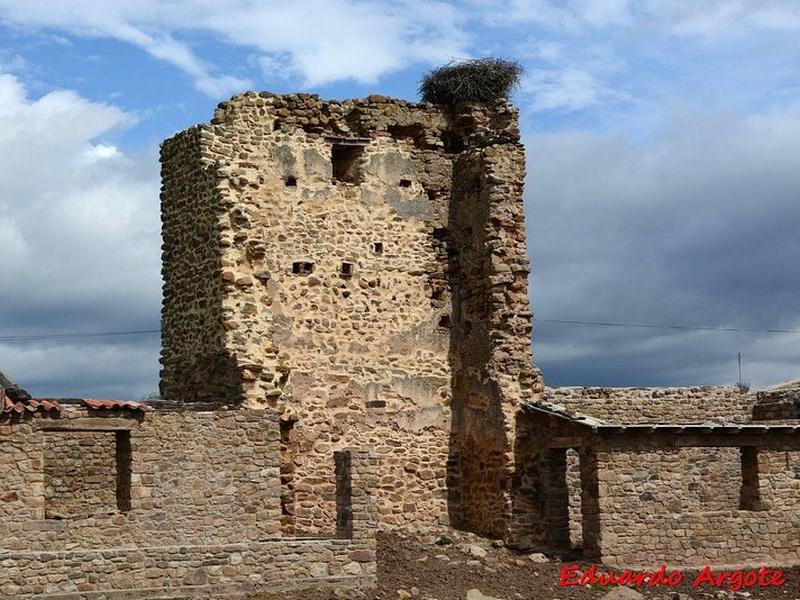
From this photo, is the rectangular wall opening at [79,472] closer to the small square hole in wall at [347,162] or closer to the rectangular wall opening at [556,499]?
the small square hole in wall at [347,162]

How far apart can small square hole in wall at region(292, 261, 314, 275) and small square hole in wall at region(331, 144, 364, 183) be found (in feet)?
6.05

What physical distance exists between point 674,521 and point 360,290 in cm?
686

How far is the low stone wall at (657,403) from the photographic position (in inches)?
1177

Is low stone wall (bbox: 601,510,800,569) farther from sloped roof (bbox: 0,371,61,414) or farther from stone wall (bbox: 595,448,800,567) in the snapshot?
sloped roof (bbox: 0,371,61,414)

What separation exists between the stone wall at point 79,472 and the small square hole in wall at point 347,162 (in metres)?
6.28

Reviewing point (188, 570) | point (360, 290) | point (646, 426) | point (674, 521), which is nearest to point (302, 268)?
point (360, 290)

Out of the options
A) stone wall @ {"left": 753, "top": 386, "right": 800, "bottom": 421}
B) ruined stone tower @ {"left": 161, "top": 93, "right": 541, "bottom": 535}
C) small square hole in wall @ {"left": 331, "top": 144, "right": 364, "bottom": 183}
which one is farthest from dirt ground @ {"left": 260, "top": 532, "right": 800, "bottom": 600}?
small square hole in wall @ {"left": 331, "top": 144, "right": 364, "bottom": 183}

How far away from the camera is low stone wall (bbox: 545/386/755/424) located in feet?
98.1

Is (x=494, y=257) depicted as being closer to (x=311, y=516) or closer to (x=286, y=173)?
(x=286, y=173)

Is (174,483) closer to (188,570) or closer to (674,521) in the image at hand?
(188,570)

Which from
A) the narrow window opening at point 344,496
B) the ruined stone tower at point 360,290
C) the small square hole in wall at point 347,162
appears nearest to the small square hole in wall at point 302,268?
the ruined stone tower at point 360,290

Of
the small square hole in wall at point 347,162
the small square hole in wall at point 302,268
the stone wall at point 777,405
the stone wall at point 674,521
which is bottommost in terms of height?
the stone wall at point 674,521

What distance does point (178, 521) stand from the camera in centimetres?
2280

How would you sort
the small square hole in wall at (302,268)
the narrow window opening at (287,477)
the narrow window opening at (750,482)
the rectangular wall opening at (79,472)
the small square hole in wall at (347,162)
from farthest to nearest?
the small square hole in wall at (347,162)
the narrow window opening at (750,482)
the small square hole in wall at (302,268)
the rectangular wall opening at (79,472)
the narrow window opening at (287,477)
